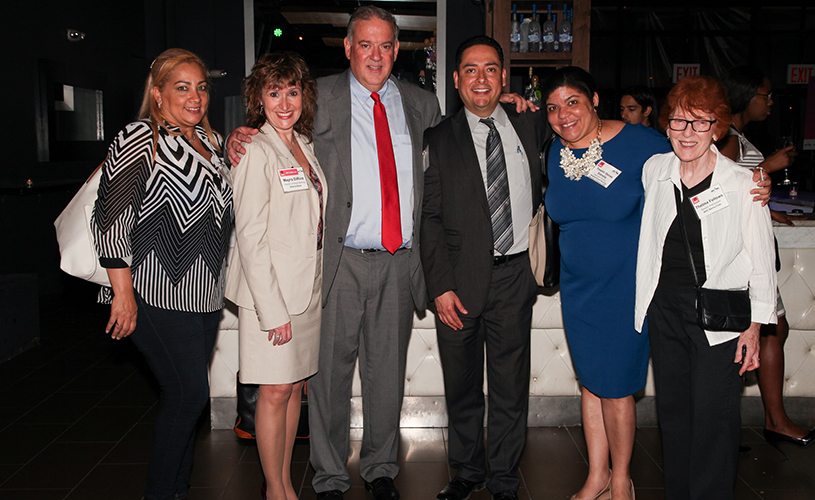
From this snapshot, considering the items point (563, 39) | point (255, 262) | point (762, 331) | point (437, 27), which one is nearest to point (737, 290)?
point (762, 331)

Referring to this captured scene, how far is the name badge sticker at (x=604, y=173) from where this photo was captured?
2.16 metres

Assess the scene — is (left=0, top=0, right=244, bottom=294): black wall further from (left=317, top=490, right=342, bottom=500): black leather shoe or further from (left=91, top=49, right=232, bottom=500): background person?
(left=317, top=490, right=342, bottom=500): black leather shoe

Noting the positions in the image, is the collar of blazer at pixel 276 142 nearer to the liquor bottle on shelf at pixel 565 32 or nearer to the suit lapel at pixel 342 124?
the suit lapel at pixel 342 124

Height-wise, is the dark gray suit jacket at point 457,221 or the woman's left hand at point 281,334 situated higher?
the dark gray suit jacket at point 457,221

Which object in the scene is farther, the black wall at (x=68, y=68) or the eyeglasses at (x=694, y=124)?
the black wall at (x=68, y=68)

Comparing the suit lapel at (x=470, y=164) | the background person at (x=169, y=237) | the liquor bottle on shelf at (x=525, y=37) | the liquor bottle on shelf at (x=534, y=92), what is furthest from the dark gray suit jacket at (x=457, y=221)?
the liquor bottle on shelf at (x=525, y=37)

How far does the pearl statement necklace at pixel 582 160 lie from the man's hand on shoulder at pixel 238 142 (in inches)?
46.8

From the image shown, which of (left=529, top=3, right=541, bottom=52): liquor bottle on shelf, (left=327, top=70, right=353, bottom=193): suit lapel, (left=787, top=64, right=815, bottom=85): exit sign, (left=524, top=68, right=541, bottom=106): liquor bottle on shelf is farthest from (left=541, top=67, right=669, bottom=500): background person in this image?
(left=787, top=64, right=815, bottom=85): exit sign

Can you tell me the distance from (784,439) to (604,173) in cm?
196

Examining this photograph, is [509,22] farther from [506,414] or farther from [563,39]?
[506,414]

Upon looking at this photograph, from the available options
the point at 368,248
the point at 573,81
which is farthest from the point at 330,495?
the point at 573,81

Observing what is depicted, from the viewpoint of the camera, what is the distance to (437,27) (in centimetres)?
715

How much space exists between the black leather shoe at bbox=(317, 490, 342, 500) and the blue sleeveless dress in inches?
45.0

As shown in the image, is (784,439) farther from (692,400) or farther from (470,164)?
(470,164)
